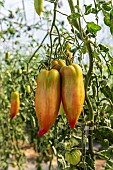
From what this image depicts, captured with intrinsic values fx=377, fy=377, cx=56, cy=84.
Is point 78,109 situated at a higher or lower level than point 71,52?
lower

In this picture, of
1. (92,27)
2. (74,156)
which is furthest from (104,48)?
(74,156)

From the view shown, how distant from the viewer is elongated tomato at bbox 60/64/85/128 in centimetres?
82

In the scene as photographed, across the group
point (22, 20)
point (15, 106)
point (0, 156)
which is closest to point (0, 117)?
point (0, 156)

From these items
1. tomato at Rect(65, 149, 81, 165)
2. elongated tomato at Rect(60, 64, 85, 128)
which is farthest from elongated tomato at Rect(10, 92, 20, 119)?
elongated tomato at Rect(60, 64, 85, 128)

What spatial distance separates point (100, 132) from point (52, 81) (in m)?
0.36

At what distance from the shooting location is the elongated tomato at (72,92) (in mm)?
823

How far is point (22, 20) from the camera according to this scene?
354cm

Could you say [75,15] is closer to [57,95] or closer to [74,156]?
[57,95]

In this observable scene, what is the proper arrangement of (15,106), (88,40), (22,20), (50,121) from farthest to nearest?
(22,20) < (15,106) < (88,40) < (50,121)

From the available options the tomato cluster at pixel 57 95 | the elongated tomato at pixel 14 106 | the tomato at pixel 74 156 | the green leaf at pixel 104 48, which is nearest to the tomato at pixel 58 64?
the tomato cluster at pixel 57 95

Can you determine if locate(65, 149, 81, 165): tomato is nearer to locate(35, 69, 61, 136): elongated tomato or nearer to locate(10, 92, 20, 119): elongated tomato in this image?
locate(35, 69, 61, 136): elongated tomato

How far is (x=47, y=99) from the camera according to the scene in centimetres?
83

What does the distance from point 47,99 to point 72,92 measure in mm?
57

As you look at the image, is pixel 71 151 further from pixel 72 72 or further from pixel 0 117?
pixel 0 117
